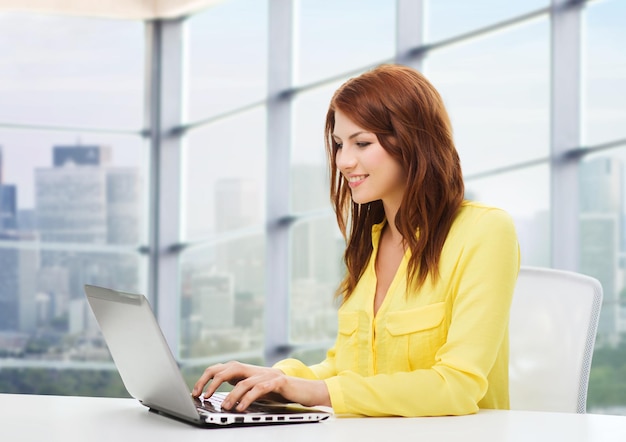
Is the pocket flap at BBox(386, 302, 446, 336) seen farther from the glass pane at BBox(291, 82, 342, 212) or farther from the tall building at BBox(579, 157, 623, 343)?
the glass pane at BBox(291, 82, 342, 212)

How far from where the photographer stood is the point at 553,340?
6.34ft

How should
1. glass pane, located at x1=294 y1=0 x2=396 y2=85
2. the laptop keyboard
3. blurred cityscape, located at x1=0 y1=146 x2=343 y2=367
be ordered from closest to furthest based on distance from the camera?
the laptop keyboard < glass pane, located at x1=294 y1=0 x2=396 y2=85 < blurred cityscape, located at x1=0 y1=146 x2=343 y2=367

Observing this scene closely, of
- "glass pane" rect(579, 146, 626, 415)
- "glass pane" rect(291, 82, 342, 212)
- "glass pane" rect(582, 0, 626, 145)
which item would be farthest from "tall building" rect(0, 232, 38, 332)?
"glass pane" rect(582, 0, 626, 145)

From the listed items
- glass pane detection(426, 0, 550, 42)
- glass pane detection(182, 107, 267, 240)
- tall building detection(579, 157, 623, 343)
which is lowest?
tall building detection(579, 157, 623, 343)

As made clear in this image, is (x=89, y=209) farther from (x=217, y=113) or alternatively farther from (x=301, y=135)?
(x=301, y=135)

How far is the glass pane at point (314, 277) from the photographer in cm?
590

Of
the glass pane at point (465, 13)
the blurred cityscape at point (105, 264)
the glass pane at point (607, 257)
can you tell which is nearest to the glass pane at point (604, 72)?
the glass pane at point (607, 257)

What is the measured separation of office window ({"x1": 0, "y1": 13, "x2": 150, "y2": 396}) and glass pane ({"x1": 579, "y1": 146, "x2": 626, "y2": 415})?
3.84 meters

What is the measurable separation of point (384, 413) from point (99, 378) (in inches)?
224

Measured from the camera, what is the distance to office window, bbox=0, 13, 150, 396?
22.2 ft

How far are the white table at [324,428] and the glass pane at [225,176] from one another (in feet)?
15.9

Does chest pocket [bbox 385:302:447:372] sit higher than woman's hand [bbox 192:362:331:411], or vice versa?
chest pocket [bbox 385:302:447:372]

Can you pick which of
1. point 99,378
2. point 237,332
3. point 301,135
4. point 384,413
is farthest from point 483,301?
point 99,378

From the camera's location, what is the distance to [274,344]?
247 inches
